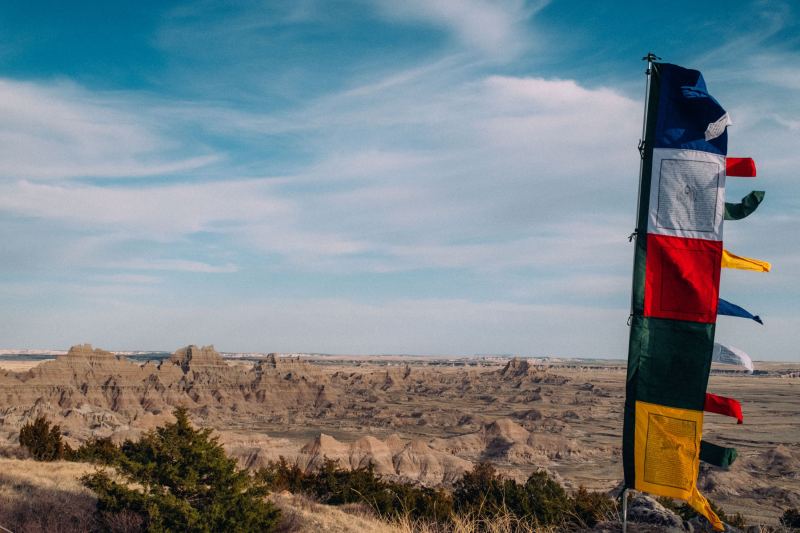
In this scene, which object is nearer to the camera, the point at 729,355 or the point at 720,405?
the point at 729,355

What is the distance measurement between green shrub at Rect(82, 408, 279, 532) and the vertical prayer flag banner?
6.38m

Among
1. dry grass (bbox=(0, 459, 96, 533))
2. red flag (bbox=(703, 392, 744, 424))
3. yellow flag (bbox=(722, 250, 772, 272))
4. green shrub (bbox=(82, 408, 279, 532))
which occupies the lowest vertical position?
dry grass (bbox=(0, 459, 96, 533))

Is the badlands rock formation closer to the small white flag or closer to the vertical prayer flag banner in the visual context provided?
the vertical prayer flag banner

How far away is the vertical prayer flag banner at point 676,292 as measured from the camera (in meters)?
7.40

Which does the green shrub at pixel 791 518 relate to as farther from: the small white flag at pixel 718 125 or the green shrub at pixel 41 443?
the green shrub at pixel 41 443

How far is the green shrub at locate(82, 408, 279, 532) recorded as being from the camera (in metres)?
9.96

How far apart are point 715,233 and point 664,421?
7.59 feet

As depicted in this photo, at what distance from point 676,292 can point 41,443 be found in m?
24.1

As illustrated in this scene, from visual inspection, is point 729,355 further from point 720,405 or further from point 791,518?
point 791,518

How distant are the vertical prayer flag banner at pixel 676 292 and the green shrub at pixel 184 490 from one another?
638cm

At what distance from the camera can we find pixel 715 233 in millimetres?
7434

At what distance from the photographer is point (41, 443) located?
23531mm

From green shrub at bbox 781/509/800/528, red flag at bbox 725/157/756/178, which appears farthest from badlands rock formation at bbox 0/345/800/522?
red flag at bbox 725/157/756/178

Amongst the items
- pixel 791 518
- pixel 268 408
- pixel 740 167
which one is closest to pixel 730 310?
pixel 740 167
